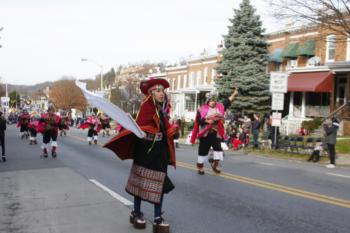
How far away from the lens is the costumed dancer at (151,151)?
5906 millimetres

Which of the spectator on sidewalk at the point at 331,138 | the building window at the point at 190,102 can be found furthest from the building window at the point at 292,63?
the spectator on sidewalk at the point at 331,138

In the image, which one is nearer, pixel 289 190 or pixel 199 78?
pixel 289 190

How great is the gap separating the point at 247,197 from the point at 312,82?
22714 millimetres

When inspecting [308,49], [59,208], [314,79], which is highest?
[308,49]

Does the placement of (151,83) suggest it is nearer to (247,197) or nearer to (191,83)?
(247,197)

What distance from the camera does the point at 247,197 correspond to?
877 centimetres

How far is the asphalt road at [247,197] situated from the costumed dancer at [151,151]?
0.68 meters

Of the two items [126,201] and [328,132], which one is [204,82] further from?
[126,201]

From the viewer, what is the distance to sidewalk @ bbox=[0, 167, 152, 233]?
20.8 ft

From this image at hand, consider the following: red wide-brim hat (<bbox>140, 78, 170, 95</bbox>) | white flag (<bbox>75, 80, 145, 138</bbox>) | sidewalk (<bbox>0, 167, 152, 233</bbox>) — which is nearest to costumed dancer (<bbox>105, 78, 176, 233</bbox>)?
red wide-brim hat (<bbox>140, 78, 170, 95</bbox>)

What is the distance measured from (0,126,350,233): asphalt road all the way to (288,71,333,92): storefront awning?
1632 cm

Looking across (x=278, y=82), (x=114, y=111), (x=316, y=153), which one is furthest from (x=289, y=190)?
(x=278, y=82)

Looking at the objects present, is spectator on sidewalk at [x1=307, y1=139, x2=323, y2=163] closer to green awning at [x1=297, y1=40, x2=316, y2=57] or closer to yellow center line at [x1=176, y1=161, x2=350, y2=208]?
yellow center line at [x1=176, y1=161, x2=350, y2=208]

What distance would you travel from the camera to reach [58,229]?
6254 millimetres
